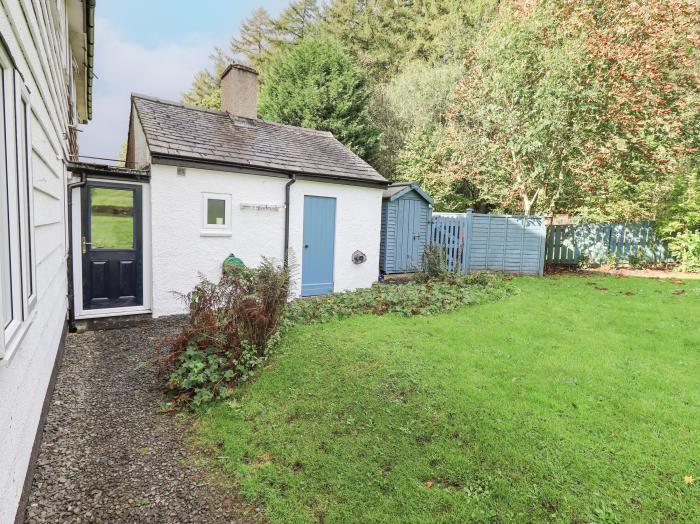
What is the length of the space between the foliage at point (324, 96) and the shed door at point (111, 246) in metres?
12.4

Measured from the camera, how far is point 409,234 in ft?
36.0

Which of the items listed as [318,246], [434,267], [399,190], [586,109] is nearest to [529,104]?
[586,109]

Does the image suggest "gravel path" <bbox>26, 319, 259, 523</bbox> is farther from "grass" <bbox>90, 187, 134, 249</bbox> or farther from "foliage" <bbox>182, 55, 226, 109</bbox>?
"foliage" <bbox>182, 55, 226, 109</bbox>

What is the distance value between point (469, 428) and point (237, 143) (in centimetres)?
734

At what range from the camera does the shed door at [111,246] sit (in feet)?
20.9

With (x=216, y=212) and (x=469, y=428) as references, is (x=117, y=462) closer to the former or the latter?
(x=469, y=428)

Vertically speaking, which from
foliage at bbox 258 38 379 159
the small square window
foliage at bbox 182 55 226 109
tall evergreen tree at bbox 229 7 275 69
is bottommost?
the small square window

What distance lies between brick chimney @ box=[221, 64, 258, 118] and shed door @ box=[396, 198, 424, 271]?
466 cm

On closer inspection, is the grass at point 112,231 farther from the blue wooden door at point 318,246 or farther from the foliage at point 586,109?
the foliage at point 586,109

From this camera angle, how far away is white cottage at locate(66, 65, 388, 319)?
6605mm

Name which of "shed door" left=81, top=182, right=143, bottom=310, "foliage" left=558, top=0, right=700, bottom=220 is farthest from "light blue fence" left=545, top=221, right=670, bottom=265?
"shed door" left=81, top=182, right=143, bottom=310

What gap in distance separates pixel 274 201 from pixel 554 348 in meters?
5.83

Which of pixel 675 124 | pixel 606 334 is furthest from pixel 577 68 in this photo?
pixel 606 334

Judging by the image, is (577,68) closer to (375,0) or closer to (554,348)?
(554,348)
